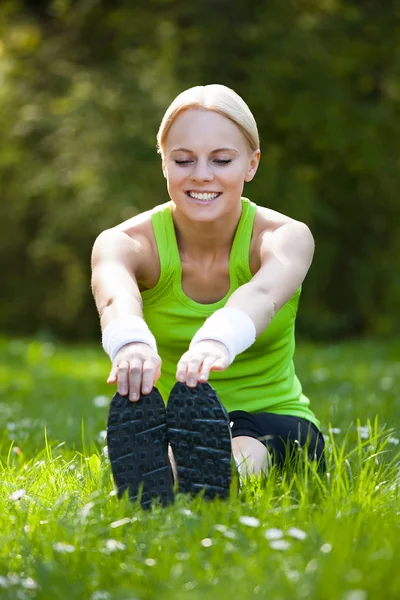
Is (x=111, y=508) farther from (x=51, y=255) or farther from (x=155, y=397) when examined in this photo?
(x=51, y=255)

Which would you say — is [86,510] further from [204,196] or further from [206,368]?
[204,196]

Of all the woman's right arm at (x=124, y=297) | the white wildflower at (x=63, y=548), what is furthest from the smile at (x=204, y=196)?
the white wildflower at (x=63, y=548)

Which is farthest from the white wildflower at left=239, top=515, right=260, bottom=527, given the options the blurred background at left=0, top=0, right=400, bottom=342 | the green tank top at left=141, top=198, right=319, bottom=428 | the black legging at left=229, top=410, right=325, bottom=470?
Answer: the blurred background at left=0, top=0, right=400, bottom=342

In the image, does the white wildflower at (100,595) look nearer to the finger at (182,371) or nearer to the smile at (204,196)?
the finger at (182,371)

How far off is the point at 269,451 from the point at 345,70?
10526mm

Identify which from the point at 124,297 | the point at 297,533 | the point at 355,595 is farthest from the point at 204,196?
the point at 355,595

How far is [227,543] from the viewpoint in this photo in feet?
7.36

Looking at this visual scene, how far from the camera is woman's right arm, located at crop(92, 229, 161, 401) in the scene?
2.53 metres

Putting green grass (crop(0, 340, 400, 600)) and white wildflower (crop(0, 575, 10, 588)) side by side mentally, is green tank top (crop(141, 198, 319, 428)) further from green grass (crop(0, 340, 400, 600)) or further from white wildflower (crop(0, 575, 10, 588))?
white wildflower (crop(0, 575, 10, 588))

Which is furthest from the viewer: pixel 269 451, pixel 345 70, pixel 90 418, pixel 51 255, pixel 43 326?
pixel 43 326

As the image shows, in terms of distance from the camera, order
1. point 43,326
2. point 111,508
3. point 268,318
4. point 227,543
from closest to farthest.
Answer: point 227,543 < point 111,508 < point 268,318 < point 43,326

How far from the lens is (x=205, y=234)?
3299mm

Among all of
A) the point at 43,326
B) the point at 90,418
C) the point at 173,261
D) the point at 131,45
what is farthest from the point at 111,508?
the point at 43,326

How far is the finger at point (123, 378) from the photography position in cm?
252
